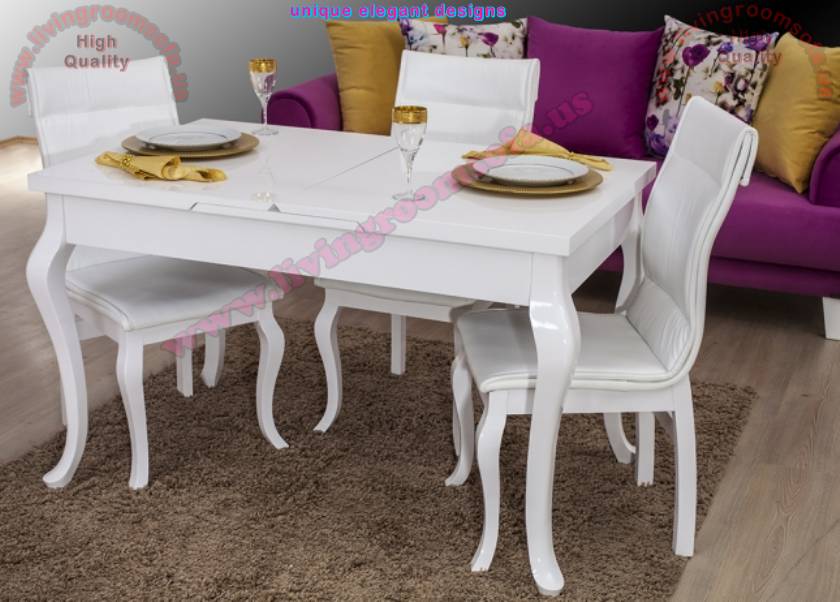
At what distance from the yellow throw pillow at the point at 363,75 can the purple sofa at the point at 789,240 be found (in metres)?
1.30

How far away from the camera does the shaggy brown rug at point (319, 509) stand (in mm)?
1941

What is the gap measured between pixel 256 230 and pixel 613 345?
0.71 m

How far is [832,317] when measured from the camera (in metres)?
3.21

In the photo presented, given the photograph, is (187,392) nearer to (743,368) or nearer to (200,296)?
(200,296)

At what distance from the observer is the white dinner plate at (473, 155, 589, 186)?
77.7 inches

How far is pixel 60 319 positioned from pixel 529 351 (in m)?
0.96

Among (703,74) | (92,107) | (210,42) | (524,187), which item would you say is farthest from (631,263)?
(210,42)

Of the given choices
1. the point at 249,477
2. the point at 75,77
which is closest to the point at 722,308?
the point at 249,477

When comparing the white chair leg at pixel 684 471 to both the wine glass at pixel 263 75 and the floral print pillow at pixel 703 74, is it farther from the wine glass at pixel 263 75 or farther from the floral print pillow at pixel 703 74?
the floral print pillow at pixel 703 74

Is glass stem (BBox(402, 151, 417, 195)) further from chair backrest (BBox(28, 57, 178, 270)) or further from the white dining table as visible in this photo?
chair backrest (BBox(28, 57, 178, 270))

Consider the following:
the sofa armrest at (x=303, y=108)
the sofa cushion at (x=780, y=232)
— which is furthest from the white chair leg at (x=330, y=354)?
the sofa armrest at (x=303, y=108)

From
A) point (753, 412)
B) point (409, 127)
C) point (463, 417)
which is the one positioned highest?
point (409, 127)

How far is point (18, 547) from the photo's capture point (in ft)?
6.65

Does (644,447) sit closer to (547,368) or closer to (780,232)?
(547,368)
